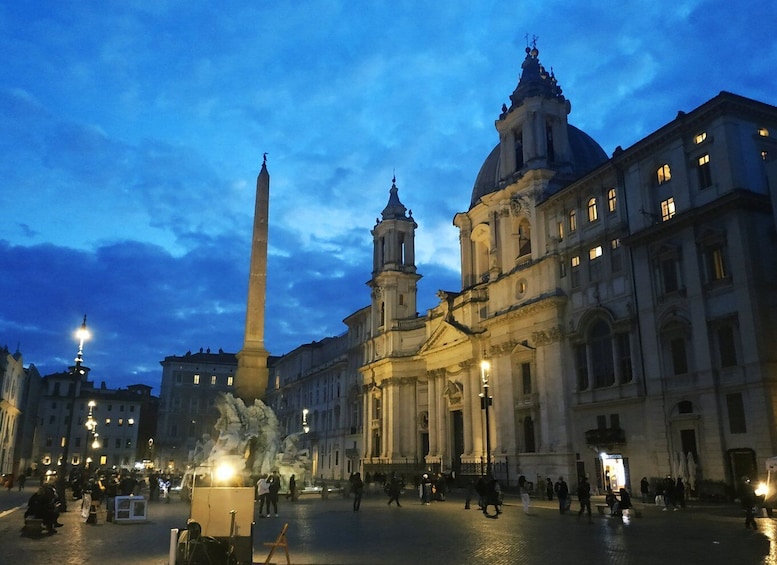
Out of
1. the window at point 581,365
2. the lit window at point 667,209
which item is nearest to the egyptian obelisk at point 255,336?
the window at point 581,365

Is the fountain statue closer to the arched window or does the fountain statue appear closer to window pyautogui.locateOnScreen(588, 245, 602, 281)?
window pyautogui.locateOnScreen(588, 245, 602, 281)

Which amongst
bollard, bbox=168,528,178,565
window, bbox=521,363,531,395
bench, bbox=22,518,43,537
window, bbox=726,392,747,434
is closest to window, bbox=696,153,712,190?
window, bbox=726,392,747,434

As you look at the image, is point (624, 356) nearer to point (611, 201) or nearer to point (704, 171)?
point (611, 201)

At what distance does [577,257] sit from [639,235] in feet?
21.2

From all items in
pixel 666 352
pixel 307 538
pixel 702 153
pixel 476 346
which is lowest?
pixel 307 538

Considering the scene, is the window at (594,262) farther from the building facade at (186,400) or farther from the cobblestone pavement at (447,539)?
the building facade at (186,400)

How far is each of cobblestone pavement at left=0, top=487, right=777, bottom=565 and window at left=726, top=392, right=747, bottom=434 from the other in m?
4.77

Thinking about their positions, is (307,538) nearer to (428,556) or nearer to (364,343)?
(428,556)

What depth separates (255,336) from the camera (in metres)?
34.7

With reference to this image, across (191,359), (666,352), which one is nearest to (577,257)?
(666,352)

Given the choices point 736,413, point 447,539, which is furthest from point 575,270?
point 447,539

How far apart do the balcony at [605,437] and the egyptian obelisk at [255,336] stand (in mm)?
18893

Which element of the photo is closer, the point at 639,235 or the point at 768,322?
the point at 768,322

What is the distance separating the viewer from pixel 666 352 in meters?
33.6
